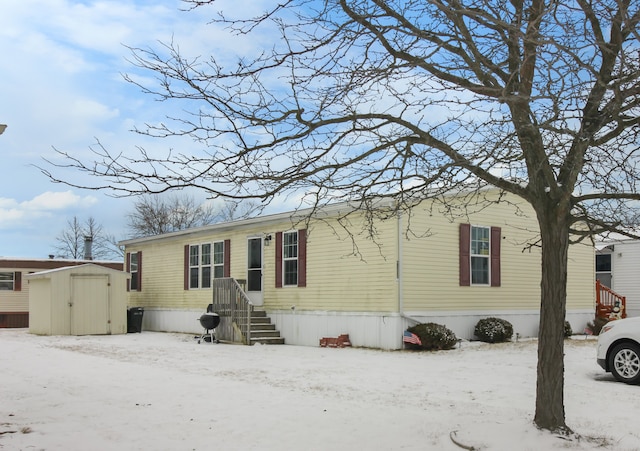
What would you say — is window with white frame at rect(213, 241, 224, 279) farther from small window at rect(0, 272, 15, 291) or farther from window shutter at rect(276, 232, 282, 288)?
small window at rect(0, 272, 15, 291)

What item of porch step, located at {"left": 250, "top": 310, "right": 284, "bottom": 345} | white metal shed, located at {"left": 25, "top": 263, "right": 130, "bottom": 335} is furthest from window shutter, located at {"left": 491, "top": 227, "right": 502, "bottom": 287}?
white metal shed, located at {"left": 25, "top": 263, "right": 130, "bottom": 335}

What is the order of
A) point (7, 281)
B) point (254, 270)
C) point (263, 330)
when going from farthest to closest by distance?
point (7, 281), point (254, 270), point (263, 330)

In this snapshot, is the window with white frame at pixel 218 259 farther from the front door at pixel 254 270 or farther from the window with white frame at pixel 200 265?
the front door at pixel 254 270

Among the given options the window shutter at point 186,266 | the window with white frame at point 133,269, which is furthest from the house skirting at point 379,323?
the window with white frame at point 133,269

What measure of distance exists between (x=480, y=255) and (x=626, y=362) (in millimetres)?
7330

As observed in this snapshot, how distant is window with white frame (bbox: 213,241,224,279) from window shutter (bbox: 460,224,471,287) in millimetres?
8222

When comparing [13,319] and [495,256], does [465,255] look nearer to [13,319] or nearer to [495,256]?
[495,256]

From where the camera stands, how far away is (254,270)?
20.0 meters

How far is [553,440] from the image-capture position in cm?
620

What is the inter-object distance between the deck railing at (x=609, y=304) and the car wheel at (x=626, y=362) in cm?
1167

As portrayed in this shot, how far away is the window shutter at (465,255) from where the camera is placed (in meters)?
16.9

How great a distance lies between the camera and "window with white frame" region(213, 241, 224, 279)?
848 inches

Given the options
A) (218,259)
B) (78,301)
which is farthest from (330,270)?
(78,301)

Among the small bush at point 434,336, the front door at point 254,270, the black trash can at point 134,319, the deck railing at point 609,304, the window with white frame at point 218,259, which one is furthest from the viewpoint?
the black trash can at point 134,319
